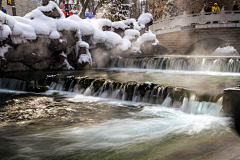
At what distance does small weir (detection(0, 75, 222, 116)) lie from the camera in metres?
6.54

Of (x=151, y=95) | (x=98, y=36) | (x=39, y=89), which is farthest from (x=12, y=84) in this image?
(x=98, y=36)

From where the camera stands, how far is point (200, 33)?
21.2 meters

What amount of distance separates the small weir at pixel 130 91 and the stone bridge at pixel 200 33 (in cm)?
1484

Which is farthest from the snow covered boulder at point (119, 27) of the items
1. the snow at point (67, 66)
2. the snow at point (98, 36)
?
the snow at point (67, 66)

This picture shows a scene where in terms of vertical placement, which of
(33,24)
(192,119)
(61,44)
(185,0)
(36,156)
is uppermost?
(185,0)

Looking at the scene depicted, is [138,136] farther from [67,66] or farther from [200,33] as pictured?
[200,33]

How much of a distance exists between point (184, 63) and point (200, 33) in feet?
29.6

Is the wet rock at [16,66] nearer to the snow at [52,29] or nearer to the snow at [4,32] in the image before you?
the snow at [52,29]

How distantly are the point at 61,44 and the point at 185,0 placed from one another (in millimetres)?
22200

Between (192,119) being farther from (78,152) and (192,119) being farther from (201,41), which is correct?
(201,41)

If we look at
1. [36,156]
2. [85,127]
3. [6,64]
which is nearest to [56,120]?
[85,127]

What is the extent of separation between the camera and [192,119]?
19.8ft

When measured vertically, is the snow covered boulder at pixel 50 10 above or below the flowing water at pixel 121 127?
above

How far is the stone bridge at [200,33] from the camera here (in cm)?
1956
